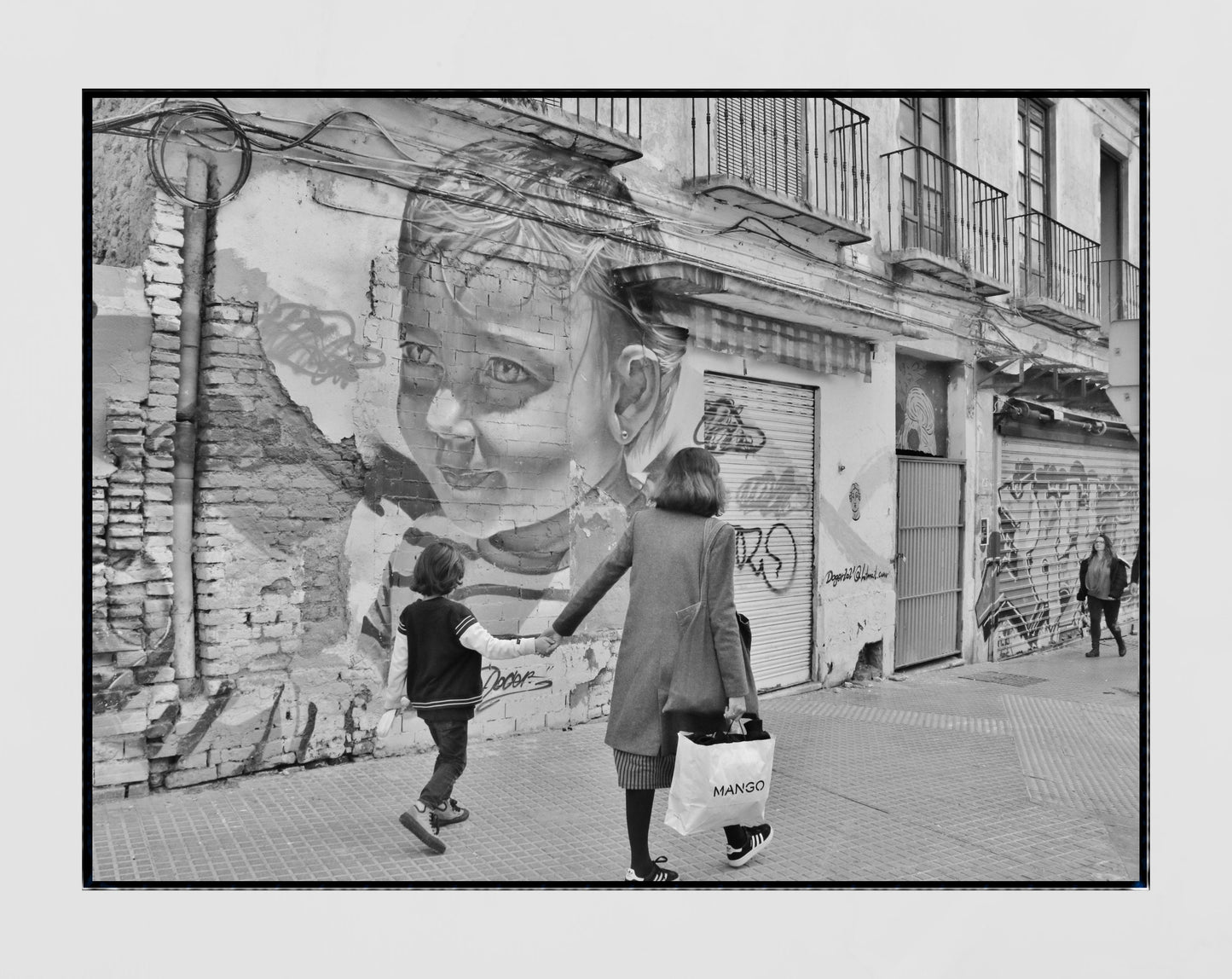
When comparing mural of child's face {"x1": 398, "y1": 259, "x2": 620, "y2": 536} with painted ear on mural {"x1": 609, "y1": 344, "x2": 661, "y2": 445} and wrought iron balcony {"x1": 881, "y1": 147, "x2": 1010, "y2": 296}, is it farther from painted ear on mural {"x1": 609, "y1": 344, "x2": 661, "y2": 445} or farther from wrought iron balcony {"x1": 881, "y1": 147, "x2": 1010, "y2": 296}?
wrought iron balcony {"x1": 881, "y1": 147, "x2": 1010, "y2": 296}

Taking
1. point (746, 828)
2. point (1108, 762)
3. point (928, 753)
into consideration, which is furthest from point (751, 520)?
point (746, 828)

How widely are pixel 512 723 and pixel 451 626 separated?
2.44m

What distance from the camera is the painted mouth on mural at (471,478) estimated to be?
618 centimetres

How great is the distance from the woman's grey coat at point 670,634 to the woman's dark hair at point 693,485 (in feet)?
0.16

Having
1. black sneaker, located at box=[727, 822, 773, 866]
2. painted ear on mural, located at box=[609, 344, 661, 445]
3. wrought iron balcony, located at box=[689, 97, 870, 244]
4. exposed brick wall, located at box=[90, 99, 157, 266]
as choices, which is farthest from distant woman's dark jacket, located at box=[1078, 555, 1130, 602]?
exposed brick wall, located at box=[90, 99, 157, 266]

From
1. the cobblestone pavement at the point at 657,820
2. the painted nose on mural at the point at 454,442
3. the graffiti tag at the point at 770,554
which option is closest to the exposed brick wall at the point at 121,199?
the painted nose on mural at the point at 454,442

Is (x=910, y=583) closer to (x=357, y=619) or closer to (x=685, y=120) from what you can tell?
(x=685, y=120)

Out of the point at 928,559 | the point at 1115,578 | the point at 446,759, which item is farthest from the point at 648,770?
the point at 1115,578

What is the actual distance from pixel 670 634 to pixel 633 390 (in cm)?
364

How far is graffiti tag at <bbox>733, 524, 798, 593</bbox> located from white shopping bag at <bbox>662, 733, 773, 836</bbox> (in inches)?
172

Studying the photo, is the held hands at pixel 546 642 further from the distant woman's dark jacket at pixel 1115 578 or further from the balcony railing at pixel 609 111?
the distant woman's dark jacket at pixel 1115 578

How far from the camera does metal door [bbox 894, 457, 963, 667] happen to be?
1025 cm

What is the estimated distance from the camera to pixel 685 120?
7.71 m

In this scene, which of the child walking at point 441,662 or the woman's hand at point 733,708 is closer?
the woman's hand at point 733,708
